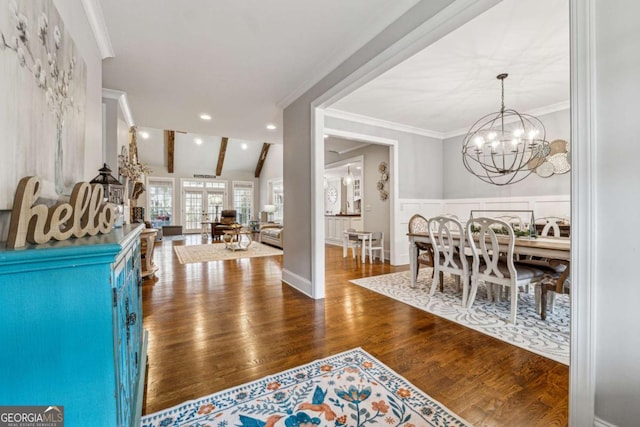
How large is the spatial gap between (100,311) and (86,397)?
0.81 feet

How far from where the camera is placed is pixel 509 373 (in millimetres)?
1752

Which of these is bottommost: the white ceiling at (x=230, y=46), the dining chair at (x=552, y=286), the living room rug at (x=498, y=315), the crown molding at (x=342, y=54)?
the living room rug at (x=498, y=315)

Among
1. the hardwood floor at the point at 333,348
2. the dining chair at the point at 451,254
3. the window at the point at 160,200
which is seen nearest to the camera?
the hardwood floor at the point at 333,348

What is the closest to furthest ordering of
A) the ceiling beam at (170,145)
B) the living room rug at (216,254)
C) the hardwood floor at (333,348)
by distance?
1. the hardwood floor at (333,348)
2. the living room rug at (216,254)
3. the ceiling beam at (170,145)

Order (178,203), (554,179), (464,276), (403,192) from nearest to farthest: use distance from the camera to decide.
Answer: (464,276) < (554,179) < (403,192) < (178,203)

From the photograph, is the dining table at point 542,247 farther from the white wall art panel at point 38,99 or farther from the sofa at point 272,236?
the sofa at point 272,236

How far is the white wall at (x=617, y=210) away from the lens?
1.05 m

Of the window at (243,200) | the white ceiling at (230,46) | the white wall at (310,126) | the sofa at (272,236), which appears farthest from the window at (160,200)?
the white wall at (310,126)

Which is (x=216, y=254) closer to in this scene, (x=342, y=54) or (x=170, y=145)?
(x=342, y=54)

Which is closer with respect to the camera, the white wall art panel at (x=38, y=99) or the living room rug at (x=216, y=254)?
the white wall art panel at (x=38, y=99)

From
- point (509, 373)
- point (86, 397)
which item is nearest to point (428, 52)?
point (509, 373)

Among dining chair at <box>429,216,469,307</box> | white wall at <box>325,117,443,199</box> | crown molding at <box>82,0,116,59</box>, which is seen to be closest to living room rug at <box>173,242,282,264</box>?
white wall at <box>325,117,443,199</box>

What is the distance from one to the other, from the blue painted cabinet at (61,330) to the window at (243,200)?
39.7ft

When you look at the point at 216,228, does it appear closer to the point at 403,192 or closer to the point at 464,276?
the point at 403,192
